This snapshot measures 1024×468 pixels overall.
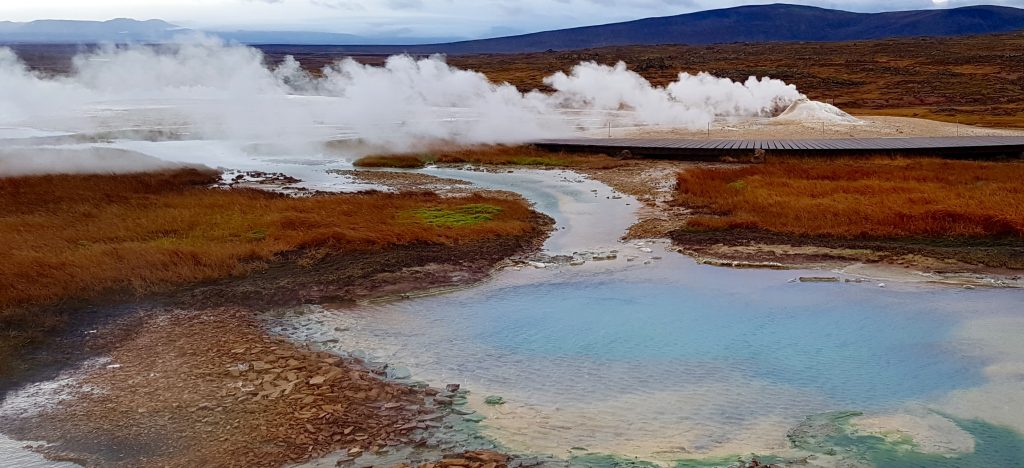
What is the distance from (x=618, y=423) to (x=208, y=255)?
7861 mm

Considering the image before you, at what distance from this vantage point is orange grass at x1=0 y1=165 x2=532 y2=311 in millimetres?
11867

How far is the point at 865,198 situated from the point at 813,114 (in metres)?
17.1

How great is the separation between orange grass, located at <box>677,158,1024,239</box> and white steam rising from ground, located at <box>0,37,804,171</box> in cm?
1138

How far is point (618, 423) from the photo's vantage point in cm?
763

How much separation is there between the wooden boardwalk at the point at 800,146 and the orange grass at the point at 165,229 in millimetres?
8866

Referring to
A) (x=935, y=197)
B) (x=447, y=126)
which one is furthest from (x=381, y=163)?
(x=935, y=197)

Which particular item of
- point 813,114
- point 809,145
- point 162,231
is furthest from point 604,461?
point 813,114

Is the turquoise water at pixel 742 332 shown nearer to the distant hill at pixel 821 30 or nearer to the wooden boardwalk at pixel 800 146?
the wooden boardwalk at pixel 800 146

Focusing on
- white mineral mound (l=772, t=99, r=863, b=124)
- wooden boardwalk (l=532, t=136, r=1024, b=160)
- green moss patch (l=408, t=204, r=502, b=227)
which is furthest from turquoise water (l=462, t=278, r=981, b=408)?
white mineral mound (l=772, t=99, r=863, b=124)

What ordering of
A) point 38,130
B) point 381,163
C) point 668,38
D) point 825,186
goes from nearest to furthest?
point 825,186 < point 381,163 < point 38,130 < point 668,38

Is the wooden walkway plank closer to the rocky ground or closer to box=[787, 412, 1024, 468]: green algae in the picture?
the rocky ground

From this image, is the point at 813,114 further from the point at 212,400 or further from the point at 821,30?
the point at 821,30

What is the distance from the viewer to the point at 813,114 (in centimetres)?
3331

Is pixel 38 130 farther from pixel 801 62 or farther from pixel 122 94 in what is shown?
pixel 801 62
